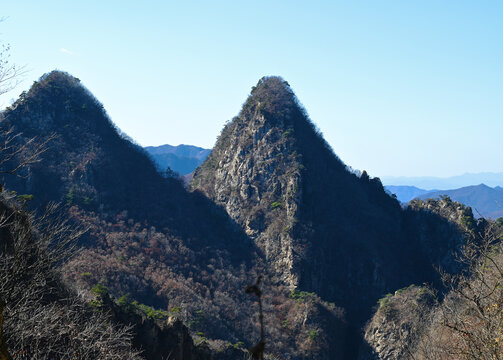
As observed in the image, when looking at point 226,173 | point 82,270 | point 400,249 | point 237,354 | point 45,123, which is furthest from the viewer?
point 226,173

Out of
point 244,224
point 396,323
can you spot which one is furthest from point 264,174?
point 396,323

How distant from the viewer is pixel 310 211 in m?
82.4

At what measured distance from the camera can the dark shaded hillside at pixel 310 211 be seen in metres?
76.4

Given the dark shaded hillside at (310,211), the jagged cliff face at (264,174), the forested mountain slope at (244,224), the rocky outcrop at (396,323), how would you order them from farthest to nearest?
the jagged cliff face at (264,174)
the dark shaded hillside at (310,211)
the forested mountain slope at (244,224)
the rocky outcrop at (396,323)

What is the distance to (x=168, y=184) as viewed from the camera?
92.2 m

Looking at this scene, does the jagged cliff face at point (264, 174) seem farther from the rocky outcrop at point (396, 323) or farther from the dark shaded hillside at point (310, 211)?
the rocky outcrop at point (396, 323)

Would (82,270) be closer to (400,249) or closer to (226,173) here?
(226,173)

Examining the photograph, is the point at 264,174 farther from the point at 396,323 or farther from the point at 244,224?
the point at 396,323

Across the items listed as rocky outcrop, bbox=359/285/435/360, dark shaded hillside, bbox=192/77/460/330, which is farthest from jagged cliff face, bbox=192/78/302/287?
rocky outcrop, bbox=359/285/435/360

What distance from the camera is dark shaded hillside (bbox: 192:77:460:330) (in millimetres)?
76438

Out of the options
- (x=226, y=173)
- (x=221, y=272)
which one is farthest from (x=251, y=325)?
(x=226, y=173)

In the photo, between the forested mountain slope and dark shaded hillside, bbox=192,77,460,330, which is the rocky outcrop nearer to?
the forested mountain slope

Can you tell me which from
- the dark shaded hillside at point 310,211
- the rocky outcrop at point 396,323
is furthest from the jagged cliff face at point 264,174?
the rocky outcrop at point 396,323

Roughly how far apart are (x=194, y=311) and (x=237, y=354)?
12655 mm
